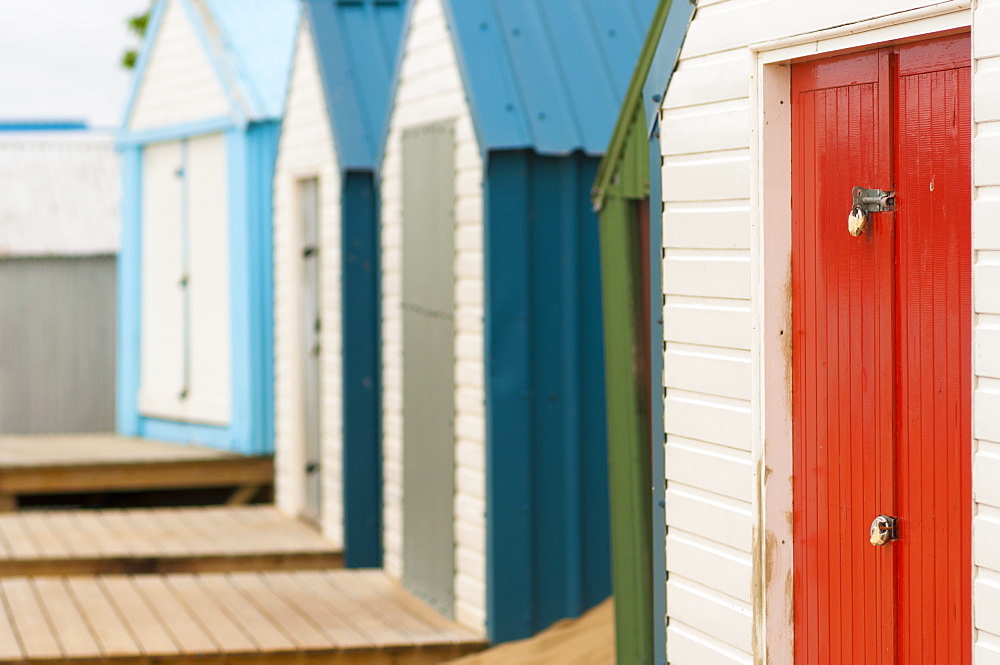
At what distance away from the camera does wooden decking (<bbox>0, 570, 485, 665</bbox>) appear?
645cm

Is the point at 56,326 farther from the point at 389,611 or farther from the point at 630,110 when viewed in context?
the point at 630,110

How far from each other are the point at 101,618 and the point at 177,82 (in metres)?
6.12

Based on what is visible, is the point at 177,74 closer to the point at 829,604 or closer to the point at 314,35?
the point at 314,35

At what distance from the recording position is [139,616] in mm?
7137

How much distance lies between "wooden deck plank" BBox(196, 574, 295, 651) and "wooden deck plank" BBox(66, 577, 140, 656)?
547 mm

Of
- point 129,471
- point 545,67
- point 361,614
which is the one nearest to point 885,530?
point 545,67

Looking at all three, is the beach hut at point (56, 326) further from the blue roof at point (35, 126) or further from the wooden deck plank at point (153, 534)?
the wooden deck plank at point (153, 534)

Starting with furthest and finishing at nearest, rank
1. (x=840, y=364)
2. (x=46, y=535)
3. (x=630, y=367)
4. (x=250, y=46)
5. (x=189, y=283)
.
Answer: (x=189, y=283) < (x=250, y=46) < (x=46, y=535) < (x=630, y=367) < (x=840, y=364)

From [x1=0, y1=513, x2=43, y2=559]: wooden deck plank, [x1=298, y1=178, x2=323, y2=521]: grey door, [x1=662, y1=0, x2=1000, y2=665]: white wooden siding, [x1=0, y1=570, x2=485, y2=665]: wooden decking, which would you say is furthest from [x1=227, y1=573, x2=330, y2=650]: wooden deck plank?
[x1=662, y1=0, x2=1000, y2=665]: white wooden siding

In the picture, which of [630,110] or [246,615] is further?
[246,615]

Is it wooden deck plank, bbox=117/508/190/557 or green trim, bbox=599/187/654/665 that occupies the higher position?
green trim, bbox=599/187/654/665

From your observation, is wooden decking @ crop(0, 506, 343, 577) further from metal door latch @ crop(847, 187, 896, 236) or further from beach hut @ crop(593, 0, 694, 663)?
metal door latch @ crop(847, 187, 896, 236)

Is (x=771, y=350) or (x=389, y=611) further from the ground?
(x=771, y=350)

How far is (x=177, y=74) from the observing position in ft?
39.3
